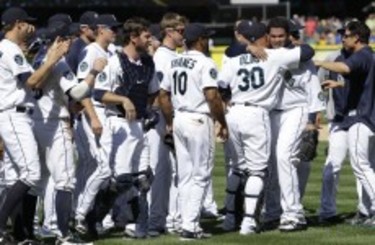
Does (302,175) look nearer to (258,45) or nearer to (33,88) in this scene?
(258,45)

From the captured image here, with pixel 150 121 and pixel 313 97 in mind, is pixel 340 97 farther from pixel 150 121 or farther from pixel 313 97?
pixel 150 121

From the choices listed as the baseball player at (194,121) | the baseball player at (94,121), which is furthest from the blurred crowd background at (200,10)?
the baseball player at (194,121)

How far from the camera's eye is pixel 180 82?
36.7 feet

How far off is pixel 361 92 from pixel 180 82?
6.32ft

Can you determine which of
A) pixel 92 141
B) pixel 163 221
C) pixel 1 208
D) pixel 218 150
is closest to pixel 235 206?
pixel 163 221

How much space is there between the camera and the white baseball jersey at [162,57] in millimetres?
11775

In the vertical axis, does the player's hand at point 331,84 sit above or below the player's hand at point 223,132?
above

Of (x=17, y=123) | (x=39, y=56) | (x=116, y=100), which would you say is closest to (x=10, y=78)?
(x=17, y=123)

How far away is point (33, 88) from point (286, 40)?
8.71 feet

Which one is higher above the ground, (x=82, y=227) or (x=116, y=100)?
(x=116, y=100)

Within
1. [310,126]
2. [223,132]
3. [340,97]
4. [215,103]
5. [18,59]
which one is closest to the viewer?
[18,59]

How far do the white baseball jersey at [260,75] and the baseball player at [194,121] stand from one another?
1.38 feet

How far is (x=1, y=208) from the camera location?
10383 millimetres

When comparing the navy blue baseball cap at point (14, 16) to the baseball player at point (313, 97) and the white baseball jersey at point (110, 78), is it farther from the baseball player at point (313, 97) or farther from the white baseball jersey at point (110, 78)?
the baseball player at point (313, 97)
